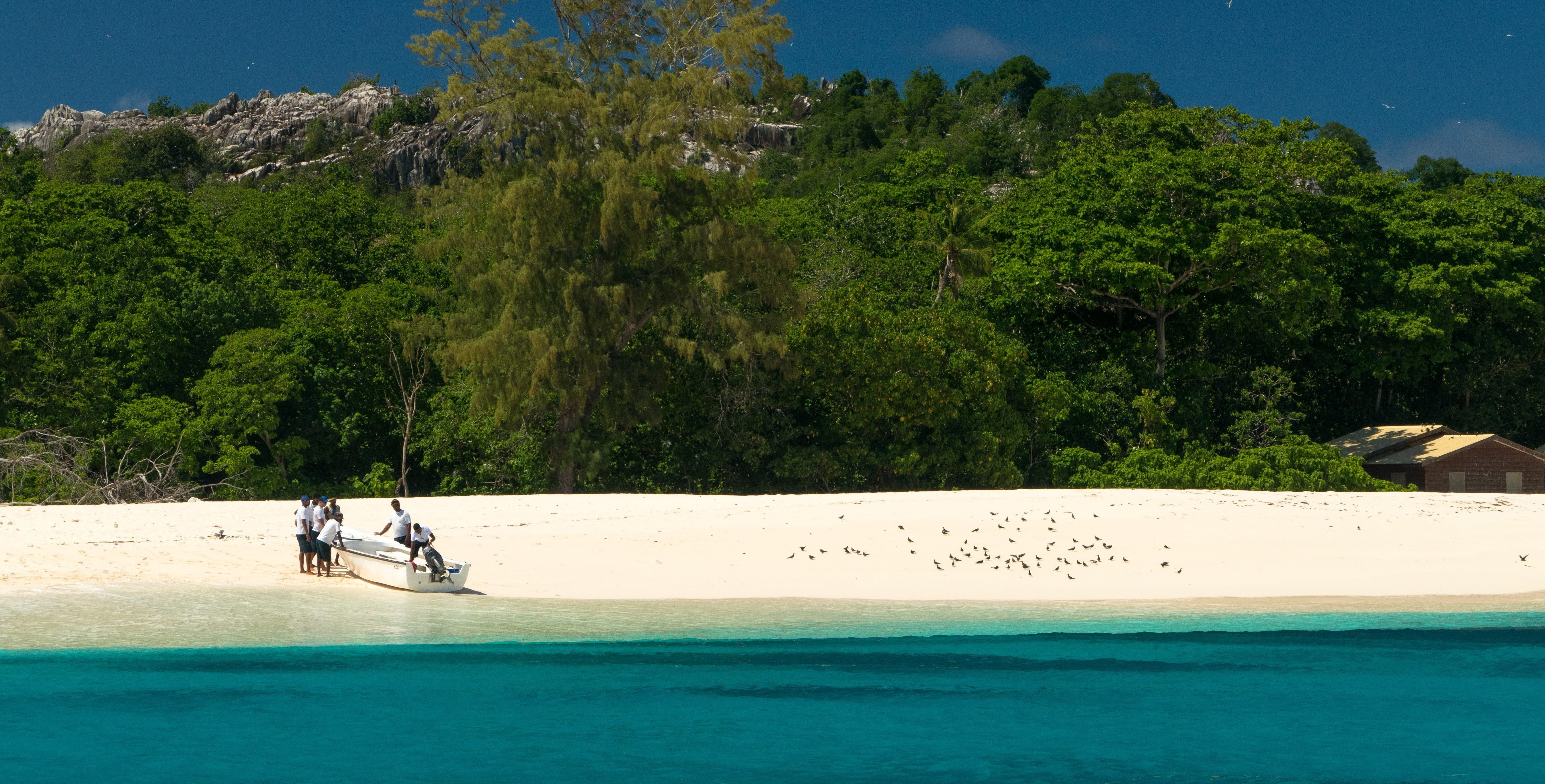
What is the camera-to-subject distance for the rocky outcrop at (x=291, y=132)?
397 feet

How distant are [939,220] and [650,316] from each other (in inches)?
726

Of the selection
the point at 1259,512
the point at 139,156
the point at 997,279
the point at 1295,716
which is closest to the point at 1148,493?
the point at 1259,512

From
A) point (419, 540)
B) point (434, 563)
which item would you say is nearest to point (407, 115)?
point (419, 540)

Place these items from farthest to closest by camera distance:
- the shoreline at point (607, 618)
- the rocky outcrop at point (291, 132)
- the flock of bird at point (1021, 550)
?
the rocky outcrop at point (291, 132)
the flock of bird at point (1021, 550)
the shoreline at point (607, 618)

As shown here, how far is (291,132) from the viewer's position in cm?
15038

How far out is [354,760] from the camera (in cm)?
1144

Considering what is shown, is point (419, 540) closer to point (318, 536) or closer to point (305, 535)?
point (318, 536)

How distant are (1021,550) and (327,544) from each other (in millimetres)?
11269

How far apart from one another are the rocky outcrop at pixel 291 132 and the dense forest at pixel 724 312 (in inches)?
2693

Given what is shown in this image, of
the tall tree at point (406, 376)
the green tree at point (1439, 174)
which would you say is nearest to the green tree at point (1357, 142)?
the green tree at point (1439, 174)

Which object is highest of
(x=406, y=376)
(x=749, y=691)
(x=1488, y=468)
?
(x=406, y=376)

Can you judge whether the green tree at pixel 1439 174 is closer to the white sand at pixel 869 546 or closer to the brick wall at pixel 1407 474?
the brick wall at pixel 1407 474

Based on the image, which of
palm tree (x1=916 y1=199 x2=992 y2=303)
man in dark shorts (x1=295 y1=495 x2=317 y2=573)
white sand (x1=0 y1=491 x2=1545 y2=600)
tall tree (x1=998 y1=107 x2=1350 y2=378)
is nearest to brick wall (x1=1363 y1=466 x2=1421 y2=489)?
tall tree (x1=998 y1=107 x2=1350 y2=378)

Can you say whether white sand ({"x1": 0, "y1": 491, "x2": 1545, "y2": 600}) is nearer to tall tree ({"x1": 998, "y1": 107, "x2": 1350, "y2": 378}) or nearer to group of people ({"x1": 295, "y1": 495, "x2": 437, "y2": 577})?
group of people ({"x1": 295, "y1": 495, "x2": 437, "y2": 577})
